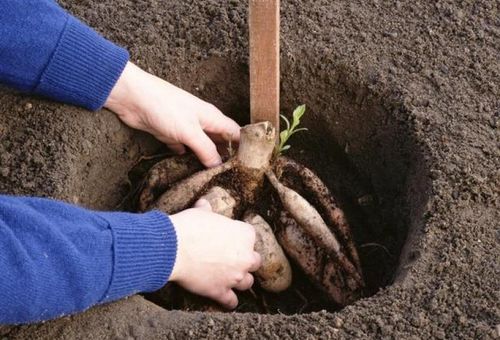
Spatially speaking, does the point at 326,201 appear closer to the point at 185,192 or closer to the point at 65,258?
the point at 185,192

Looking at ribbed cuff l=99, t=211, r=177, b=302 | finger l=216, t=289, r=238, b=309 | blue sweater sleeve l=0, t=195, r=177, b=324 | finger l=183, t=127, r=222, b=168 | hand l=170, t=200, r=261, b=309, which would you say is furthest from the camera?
finger l=183, t=127, r=222, b=168

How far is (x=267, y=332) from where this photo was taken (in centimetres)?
138

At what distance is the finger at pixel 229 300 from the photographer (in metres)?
1.67

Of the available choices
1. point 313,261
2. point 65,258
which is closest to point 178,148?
point 313,261

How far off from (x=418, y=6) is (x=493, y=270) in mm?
817

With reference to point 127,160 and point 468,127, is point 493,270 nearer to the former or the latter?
point 468,127

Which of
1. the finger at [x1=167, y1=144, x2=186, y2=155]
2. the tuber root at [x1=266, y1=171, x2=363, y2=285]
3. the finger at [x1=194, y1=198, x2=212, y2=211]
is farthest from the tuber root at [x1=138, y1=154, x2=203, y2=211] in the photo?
the tuber root at [x1=266, y1=171, x2=363, y2=285]

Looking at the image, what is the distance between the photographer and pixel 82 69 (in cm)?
166

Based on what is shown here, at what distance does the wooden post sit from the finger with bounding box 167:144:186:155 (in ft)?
0.63

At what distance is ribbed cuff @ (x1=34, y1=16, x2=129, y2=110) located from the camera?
1.63 metres

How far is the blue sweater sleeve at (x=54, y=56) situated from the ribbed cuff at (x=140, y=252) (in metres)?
0.36

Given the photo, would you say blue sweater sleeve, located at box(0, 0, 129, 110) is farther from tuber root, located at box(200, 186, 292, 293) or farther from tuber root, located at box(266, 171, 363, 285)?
tuber root, located at box(266, 171, 363, 285)

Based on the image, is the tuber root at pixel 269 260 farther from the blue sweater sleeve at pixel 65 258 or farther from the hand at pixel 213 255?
the blue sweater sleeve at pixel 65 258

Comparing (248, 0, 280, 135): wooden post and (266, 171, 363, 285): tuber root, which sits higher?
(248, 0, 280, 135): wooden post
